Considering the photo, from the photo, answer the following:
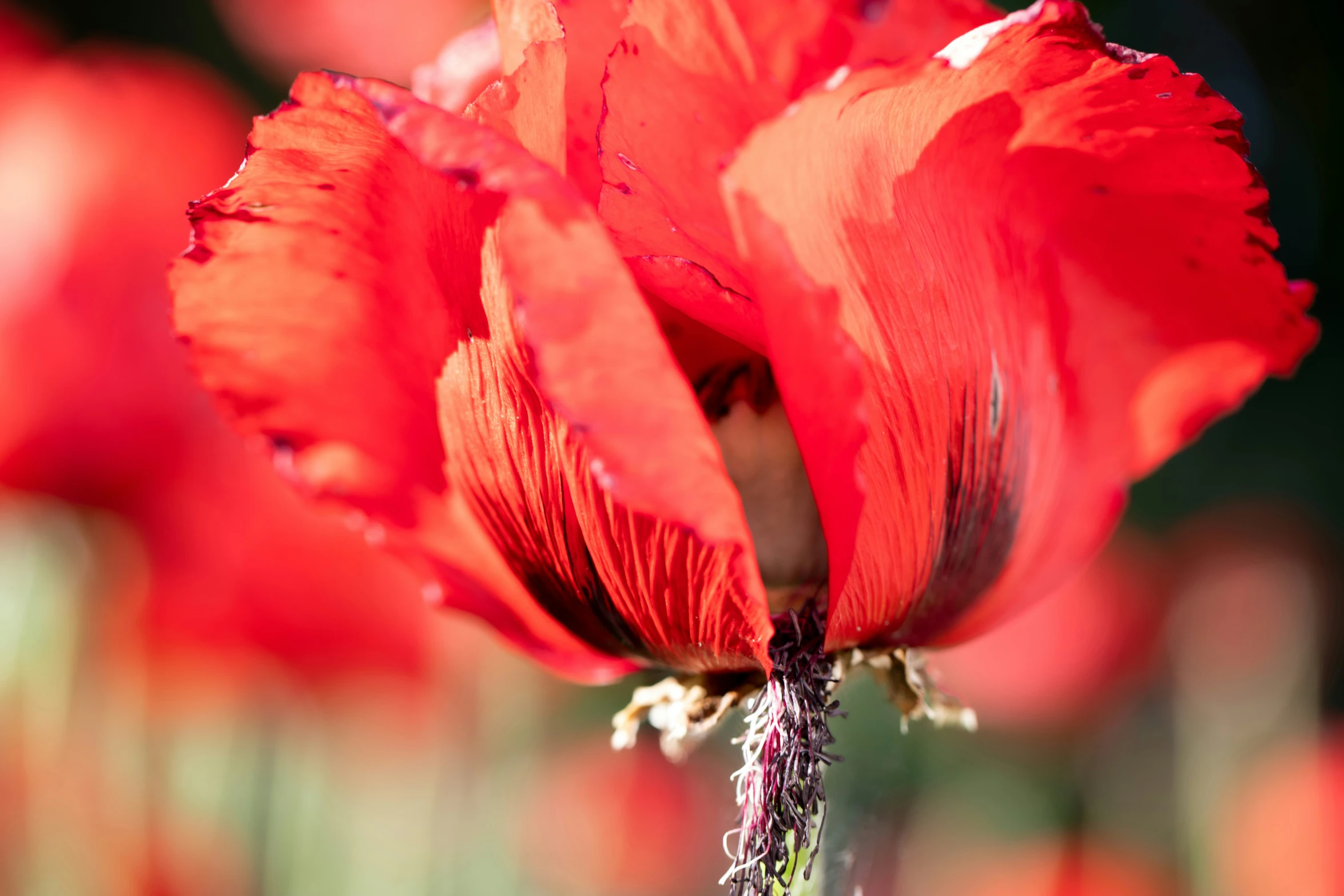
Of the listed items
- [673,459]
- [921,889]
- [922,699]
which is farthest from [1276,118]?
[673,459]

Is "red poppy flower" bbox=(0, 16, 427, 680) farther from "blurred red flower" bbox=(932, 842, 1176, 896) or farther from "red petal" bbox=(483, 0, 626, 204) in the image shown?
"red petal" bbox=(483, 0, 626, 204)

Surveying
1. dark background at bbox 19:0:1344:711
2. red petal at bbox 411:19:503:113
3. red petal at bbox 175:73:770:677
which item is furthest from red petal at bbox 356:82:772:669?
dark background at bbox 19:0:1344:711

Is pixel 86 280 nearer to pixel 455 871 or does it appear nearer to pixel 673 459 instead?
pixel 455 871

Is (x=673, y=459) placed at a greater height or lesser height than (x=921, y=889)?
greater

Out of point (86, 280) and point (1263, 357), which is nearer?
point (1263, 357)

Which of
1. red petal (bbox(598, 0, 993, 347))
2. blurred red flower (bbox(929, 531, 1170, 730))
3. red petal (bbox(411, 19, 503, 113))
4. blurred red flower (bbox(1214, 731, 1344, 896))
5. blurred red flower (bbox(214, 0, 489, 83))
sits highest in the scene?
blurred red flower (bbox(214, 0, 489, 83))

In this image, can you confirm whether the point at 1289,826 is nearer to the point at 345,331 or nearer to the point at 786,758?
the point at 786,758
